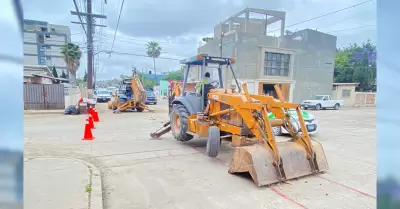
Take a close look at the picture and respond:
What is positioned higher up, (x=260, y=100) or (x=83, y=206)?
(x=260, y=100)

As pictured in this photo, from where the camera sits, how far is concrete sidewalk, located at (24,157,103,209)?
332cm

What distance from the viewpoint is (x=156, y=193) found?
3902mm

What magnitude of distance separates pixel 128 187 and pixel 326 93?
1119 inches

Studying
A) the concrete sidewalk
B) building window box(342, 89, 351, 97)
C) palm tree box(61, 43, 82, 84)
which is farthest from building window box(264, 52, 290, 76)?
palm tree box(61, 43, 82, 84)

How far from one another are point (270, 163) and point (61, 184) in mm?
3536

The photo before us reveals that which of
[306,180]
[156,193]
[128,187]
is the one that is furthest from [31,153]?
[306,180]

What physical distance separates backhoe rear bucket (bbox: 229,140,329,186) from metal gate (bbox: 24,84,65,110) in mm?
16635

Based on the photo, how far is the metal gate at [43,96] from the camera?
16.6 metres

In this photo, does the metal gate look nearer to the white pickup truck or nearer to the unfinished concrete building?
the unfinished concrete building

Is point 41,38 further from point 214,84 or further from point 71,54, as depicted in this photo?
point 71,54

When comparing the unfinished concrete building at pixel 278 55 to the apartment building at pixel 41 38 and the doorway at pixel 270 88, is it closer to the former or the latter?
the doorway at pixel 270 88

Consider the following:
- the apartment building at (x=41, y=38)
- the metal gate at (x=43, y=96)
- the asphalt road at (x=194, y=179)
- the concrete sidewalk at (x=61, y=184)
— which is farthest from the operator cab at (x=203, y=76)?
the metal gate at (x=43, y=96)

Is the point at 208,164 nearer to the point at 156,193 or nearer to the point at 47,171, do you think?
the point at 156,193

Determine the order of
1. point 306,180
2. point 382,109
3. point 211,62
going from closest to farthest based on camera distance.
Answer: point 382,109
point 306,180
point 211,62
